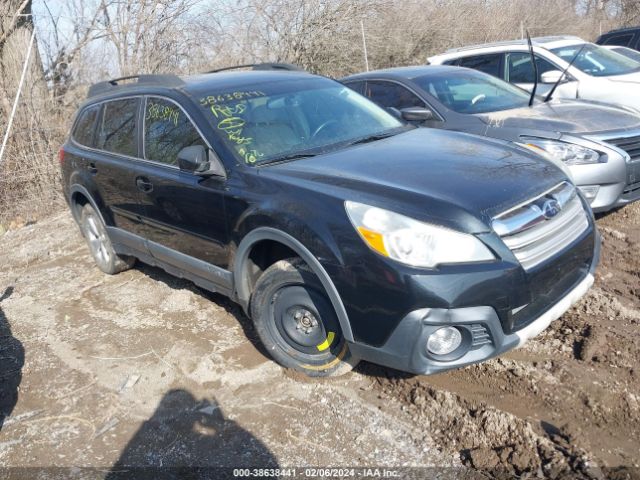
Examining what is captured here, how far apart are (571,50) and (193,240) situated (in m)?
6.83

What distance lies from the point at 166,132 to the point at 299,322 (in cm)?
178

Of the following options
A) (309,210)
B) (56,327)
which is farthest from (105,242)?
(309,210)

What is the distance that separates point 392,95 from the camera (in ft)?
20.3

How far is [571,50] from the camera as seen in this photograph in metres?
8.12

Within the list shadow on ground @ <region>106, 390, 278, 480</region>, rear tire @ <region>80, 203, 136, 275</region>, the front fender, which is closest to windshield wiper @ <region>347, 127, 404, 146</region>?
the front fender

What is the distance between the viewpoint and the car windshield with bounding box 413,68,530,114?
588 cm


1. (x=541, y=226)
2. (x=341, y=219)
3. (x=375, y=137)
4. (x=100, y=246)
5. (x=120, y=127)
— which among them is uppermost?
(x=120, y=127)

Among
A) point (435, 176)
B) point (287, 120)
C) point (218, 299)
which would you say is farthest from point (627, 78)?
point (218, 299)

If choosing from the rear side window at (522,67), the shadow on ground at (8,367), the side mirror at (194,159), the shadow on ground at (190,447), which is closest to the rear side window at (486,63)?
the rear side window at (522,67)

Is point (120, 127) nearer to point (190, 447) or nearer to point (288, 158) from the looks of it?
point (288, 158)

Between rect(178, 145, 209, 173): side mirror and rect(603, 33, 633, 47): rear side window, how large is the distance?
40.7ft

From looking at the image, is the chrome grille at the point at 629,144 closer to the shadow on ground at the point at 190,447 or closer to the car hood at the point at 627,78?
the car hood at the point at 627,78

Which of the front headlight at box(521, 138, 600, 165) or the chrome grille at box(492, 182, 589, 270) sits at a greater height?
the chrome grille at box(492, 182, 589, 270)

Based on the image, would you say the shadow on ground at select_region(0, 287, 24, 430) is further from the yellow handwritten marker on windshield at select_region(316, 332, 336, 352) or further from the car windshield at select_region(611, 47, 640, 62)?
the car windshield at select_region(611, 47, 640, 62)
